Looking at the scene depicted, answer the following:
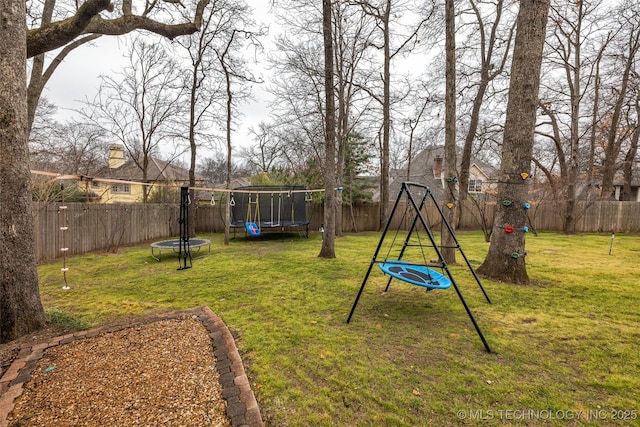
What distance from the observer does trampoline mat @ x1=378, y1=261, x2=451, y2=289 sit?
3.11 metres

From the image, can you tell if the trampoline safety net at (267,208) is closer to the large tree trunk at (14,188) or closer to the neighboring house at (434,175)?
the large tree trunk at (14,188)

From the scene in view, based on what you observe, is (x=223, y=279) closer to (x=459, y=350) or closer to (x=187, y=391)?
(x=187, y=391)

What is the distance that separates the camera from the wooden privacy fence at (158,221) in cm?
682

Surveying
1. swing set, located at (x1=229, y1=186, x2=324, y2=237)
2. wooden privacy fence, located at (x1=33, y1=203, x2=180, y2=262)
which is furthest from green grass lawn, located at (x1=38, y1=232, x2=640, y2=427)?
swing set, located at (x1=229, y1=186, x2=324, y2=237)

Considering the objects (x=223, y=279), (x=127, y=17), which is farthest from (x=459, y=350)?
(x=127, y=17)

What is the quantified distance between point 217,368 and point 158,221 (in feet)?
33.7

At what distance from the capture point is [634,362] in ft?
7.58

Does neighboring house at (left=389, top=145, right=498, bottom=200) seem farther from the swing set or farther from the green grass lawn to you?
the green grass lawn

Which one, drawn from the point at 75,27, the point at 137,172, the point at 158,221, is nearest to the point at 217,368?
the point at 75,27

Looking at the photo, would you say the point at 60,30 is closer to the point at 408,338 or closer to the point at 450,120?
the point at 408,338

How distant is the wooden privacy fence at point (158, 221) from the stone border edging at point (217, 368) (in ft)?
8.52

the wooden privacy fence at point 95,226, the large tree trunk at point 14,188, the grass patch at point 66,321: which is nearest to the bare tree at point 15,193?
the large tree trunk at point 14,188

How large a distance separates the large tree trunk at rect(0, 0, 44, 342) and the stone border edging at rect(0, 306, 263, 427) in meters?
0.42

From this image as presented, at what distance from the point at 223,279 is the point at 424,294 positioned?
328 cm
